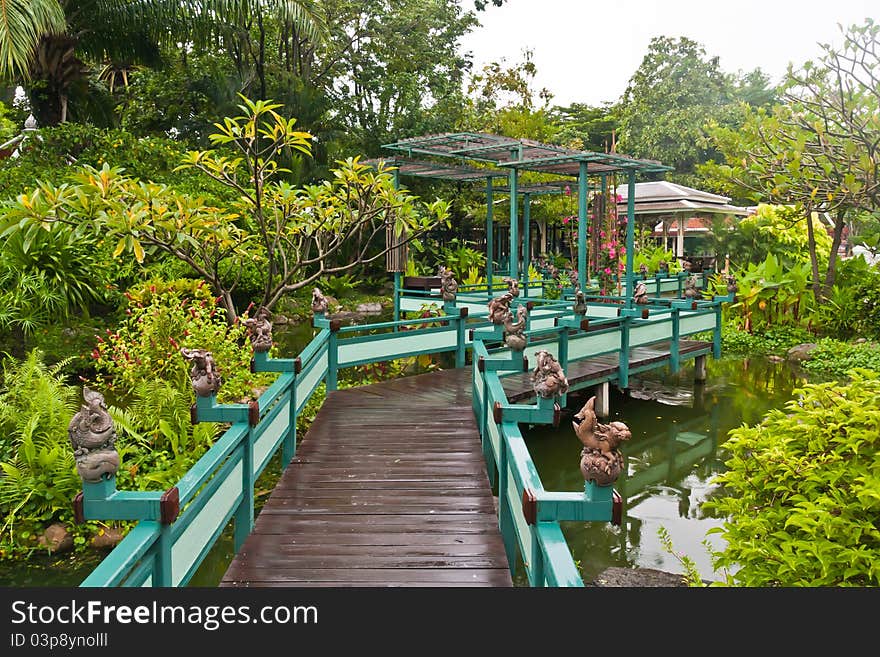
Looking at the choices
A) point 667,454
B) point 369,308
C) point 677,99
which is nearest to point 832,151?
point 667,454

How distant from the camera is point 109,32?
1341 cm

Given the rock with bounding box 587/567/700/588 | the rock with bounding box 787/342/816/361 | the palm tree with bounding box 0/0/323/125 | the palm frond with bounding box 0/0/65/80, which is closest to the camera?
the rock with bounding box 587/567/700/588

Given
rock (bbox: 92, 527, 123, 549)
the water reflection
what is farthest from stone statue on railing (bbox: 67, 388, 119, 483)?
the water reflection

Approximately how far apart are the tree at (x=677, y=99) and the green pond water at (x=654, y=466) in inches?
858

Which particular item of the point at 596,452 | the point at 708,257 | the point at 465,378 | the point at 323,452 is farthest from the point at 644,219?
the point at 596,452

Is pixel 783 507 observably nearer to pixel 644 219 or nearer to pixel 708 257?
pixel 708 257

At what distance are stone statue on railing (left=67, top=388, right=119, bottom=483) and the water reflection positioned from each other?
12.3 ft

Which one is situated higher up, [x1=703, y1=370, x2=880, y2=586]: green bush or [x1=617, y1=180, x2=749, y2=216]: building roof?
[x1=617, y1=180, x2=749, y2=216]: building roof

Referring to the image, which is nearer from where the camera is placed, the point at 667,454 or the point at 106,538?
the point at 106,538

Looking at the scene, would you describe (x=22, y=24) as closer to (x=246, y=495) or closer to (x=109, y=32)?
(x=109, y=32)

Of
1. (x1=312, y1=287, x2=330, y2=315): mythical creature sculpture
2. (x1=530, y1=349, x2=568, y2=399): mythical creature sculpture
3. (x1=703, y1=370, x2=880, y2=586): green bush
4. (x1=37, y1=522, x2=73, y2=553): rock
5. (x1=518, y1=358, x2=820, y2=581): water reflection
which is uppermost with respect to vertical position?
(x1=312, y1=287, x2=330, y2=315): mythical creature sculpture

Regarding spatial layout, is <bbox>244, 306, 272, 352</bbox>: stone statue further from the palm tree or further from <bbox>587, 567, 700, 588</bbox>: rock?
the palm tree

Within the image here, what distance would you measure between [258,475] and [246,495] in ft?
1.42

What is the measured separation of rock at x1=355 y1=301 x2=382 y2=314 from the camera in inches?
757
